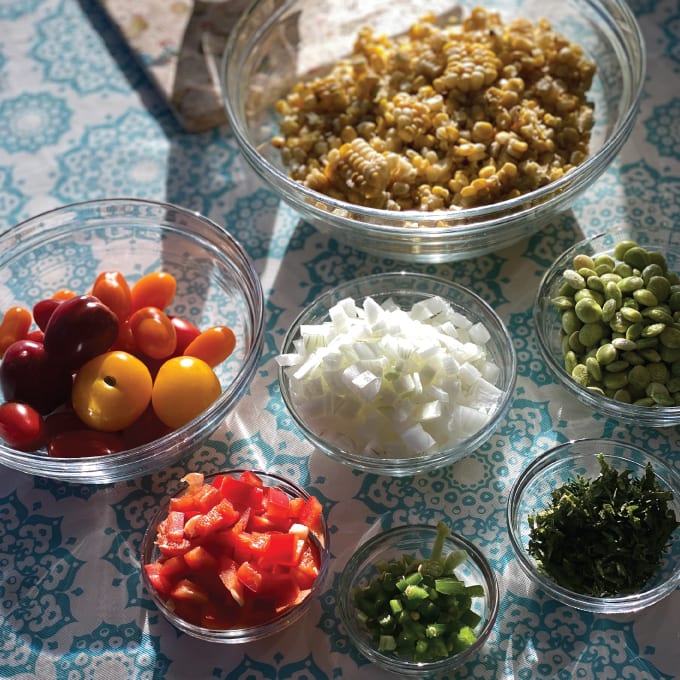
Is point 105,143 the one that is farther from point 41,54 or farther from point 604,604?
point 604,604

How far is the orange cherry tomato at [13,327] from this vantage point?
1.58 meters

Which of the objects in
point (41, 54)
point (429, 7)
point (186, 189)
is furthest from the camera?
point (41, 54)

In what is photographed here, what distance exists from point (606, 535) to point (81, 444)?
0.86m

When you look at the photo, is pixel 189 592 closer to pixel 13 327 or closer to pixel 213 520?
pixel 213 520

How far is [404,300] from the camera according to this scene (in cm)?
167

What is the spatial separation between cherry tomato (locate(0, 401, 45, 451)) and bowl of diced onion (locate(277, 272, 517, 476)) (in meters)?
0.43

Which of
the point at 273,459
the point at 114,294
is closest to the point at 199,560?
the point at 273,459

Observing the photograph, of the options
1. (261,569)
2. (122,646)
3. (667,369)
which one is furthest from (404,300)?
(122,646)

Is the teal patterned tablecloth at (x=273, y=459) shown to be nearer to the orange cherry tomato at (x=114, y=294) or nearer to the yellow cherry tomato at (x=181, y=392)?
the yellow cherry tomato at (x=181, y=392)

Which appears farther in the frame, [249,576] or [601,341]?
[601,341]

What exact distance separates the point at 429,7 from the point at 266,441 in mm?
1180

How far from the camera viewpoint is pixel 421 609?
1.26 metres

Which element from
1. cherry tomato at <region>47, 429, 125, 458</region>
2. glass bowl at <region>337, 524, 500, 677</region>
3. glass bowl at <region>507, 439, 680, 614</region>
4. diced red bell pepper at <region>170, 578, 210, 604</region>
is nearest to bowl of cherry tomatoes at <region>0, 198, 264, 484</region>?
cherry tomato at <region>47, 429, 125, 458</region>

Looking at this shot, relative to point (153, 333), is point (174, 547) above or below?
below
